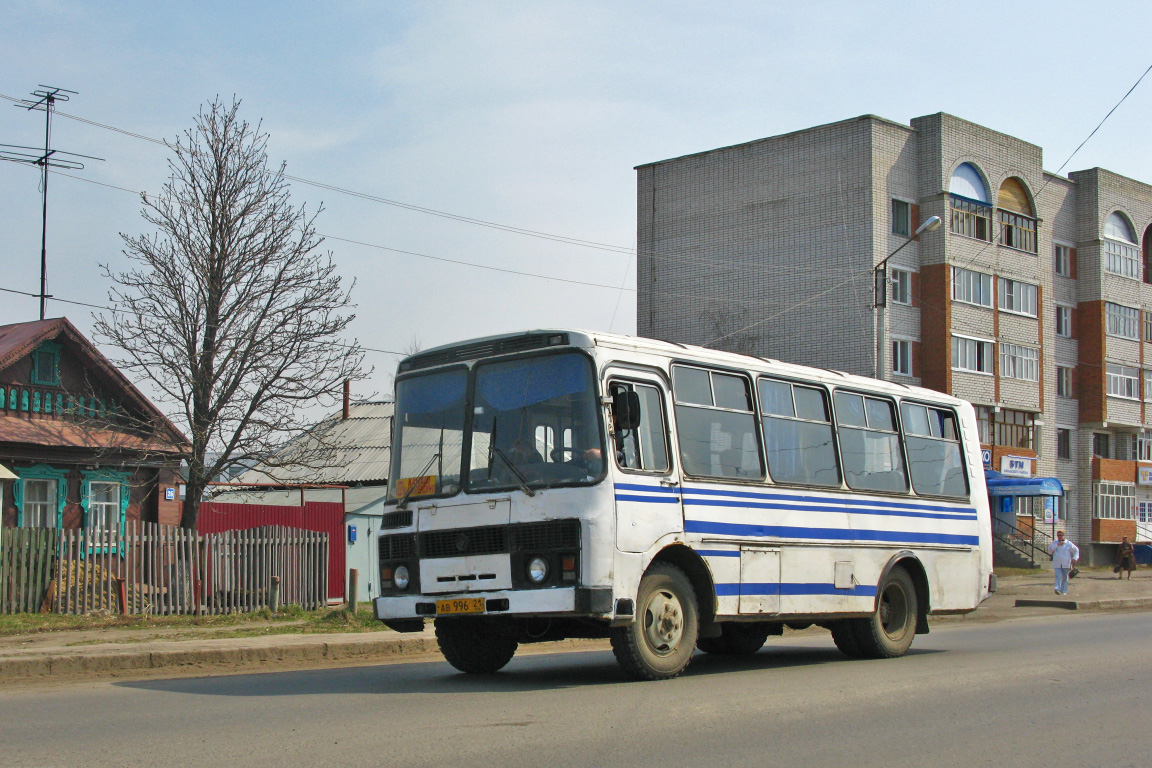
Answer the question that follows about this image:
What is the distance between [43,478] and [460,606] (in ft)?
58.4

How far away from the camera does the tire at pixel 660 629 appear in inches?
387

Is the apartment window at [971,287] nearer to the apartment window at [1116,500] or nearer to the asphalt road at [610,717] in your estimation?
the apartment window at [1116,500]

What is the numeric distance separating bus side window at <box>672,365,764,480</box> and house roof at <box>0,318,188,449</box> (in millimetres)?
15845

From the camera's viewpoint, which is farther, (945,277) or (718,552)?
(945,277)

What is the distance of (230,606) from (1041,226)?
1712 inches

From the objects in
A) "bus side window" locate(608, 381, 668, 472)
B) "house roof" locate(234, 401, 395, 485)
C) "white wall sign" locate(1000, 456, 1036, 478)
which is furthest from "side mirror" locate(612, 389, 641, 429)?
"white wall sign" locate(1000, 456, 1036, 478)

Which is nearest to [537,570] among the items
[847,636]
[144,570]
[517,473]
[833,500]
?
[517,473]

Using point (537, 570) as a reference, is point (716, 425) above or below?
A: above

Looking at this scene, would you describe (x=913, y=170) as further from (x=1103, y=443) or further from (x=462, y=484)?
(x=462, y=484)

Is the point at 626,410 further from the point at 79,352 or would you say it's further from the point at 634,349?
the point at 79,352

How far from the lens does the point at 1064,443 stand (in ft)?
183

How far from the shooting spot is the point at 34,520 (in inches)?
974

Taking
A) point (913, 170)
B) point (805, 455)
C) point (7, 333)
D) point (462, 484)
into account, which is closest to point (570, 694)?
point (462, 484)

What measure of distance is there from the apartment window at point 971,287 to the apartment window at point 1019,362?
91.0 inches
